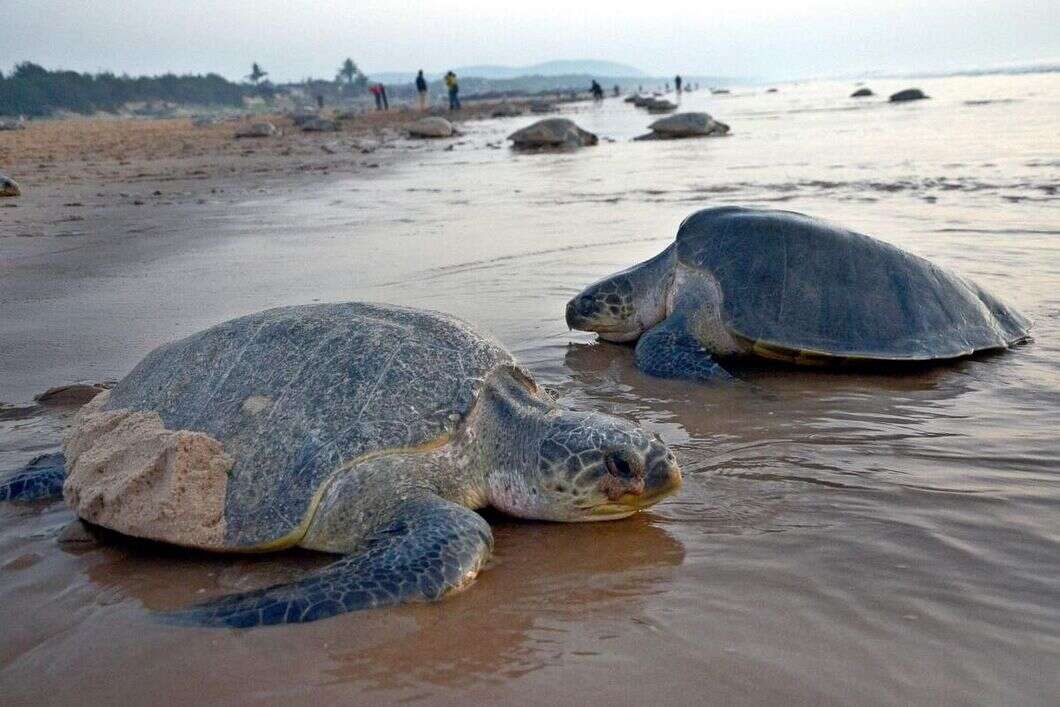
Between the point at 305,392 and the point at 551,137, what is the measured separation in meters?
21.3

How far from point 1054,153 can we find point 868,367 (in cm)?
1192

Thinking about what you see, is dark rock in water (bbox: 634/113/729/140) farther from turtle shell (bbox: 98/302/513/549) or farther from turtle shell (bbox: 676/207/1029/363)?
turtle shell (bbox: 98/302/513/549)

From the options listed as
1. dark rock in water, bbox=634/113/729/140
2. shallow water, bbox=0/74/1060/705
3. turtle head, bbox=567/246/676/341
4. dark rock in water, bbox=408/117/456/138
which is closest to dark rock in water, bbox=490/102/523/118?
dark rock in water, bbox=408/117/456/138

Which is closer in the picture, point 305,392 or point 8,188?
point 305,392

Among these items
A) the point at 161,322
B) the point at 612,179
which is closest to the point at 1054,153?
the point at 612,179

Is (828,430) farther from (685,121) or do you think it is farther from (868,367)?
(685,121)

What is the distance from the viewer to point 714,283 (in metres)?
5.83

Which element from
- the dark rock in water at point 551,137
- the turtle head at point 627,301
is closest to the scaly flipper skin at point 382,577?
the turtle head at point 627,301

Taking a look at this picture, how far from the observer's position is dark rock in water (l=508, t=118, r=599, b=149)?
2389 centimetres

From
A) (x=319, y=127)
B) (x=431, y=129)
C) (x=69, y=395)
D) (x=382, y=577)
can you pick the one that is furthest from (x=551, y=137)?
(x=382, y=577)

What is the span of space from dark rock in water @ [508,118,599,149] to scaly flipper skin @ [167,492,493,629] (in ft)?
71.2

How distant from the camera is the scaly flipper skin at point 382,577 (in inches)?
107

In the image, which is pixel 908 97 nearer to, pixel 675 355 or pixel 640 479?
pixel 675 355

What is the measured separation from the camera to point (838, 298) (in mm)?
5480
